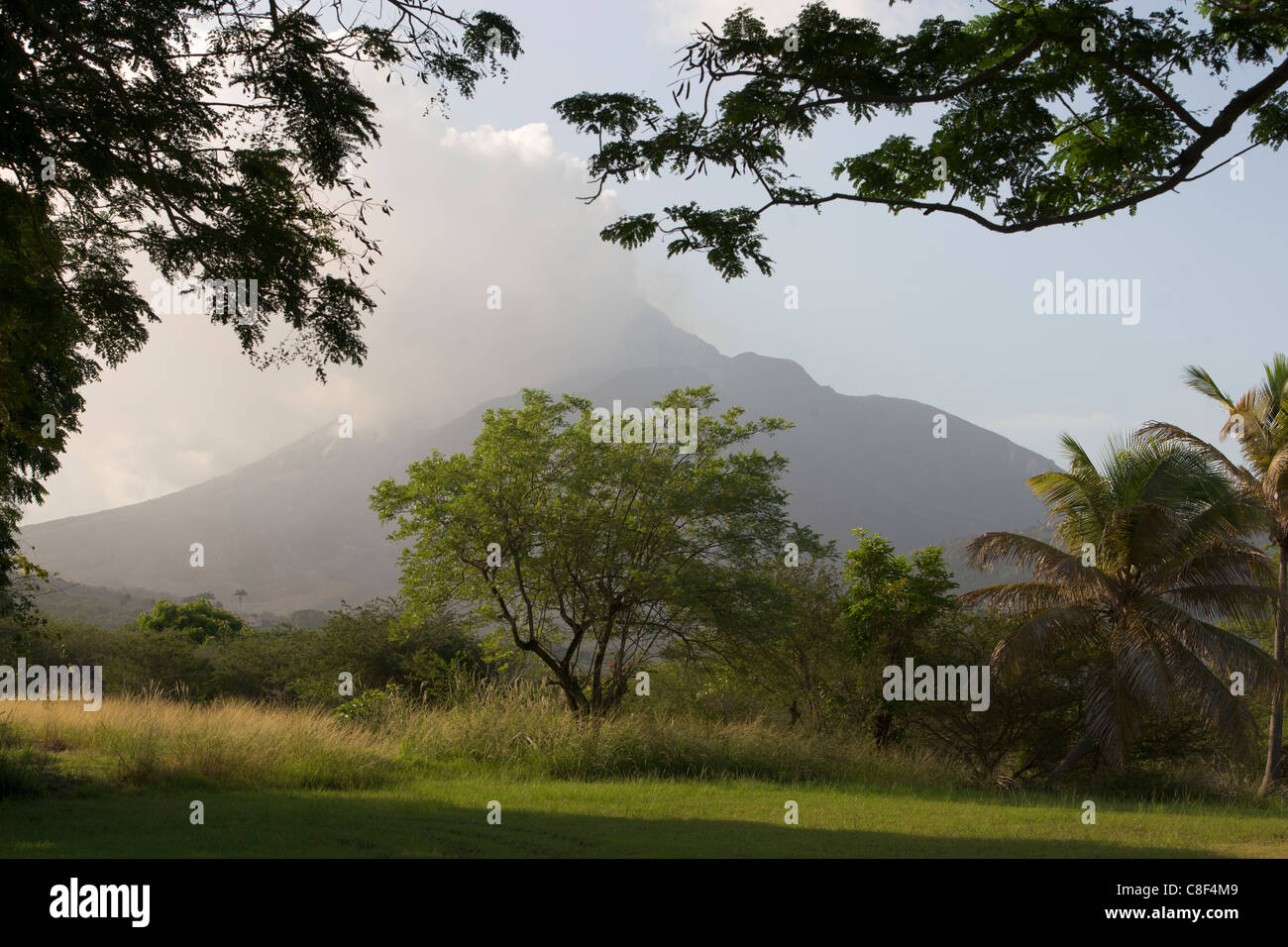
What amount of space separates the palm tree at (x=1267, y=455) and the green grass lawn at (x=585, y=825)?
8118 mm

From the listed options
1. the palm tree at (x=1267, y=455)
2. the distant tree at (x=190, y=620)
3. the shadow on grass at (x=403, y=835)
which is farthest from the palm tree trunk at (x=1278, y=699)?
the distant tree at (x=190, y=620)

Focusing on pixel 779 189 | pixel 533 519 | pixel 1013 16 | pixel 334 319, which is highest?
pixel 1013 16

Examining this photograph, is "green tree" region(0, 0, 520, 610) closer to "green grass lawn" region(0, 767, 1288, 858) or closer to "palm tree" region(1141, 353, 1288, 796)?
"green grass lawn" region(0, 767, 1288, 858)

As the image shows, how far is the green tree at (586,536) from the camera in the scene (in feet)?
63.1

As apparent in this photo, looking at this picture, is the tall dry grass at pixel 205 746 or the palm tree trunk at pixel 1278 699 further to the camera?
the palm tree trunk at pixel 1278 699

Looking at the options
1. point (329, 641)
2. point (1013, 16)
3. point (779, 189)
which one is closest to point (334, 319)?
point (779, 189)

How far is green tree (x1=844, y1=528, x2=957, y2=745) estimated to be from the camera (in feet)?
70.0

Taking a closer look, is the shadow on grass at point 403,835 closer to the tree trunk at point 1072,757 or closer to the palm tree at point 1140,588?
the palm tree at point 1140,588

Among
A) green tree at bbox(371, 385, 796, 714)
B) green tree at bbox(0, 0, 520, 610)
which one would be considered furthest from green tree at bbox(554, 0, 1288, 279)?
green tree at bbox(371, 385, 796, 714)

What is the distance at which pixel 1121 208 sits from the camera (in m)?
8.85

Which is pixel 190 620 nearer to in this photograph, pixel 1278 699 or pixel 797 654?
pixel 797 654
